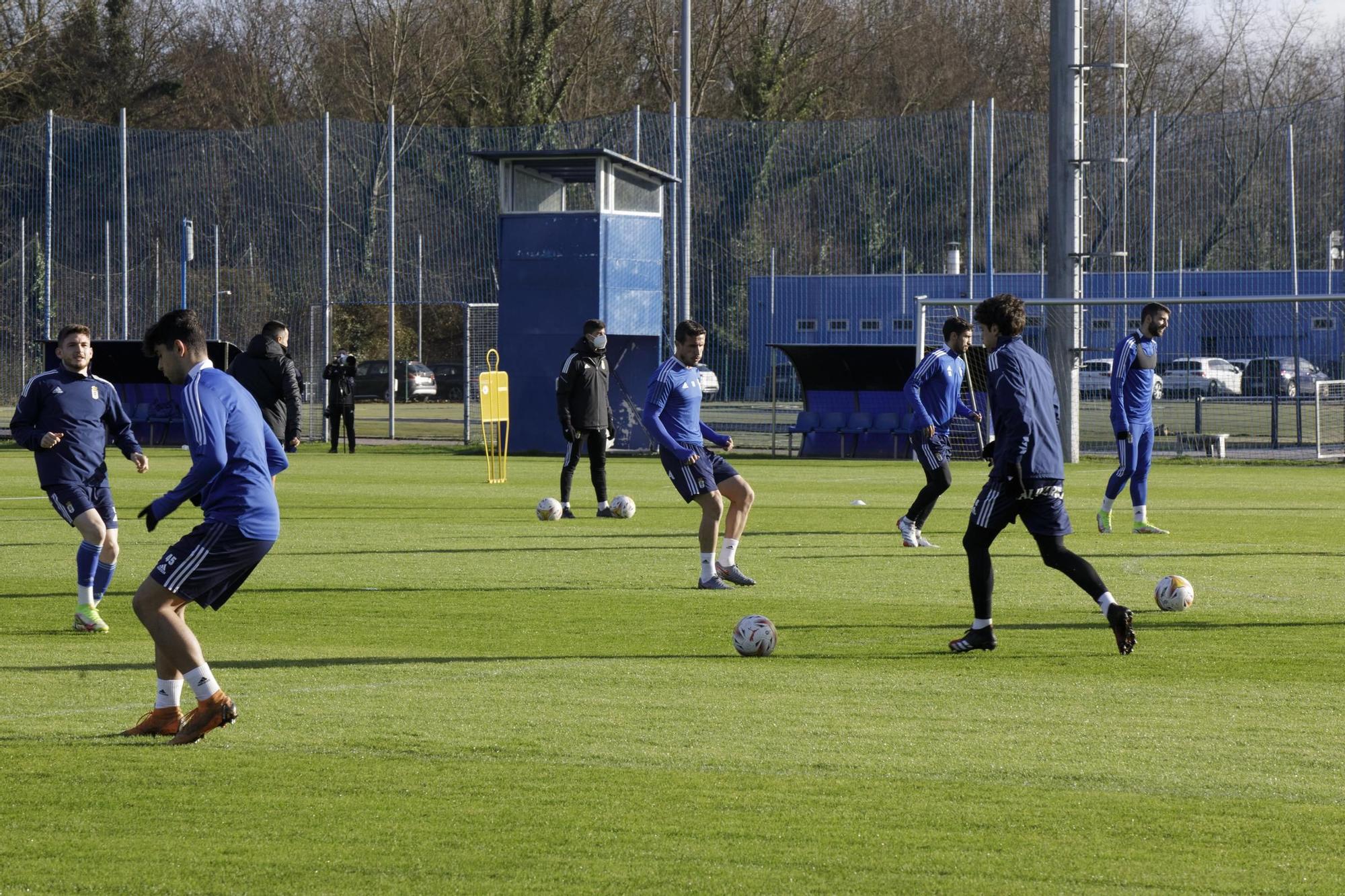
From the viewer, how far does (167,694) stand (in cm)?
734

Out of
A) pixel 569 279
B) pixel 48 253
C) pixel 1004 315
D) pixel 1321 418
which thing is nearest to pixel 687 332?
pixel 1004 315

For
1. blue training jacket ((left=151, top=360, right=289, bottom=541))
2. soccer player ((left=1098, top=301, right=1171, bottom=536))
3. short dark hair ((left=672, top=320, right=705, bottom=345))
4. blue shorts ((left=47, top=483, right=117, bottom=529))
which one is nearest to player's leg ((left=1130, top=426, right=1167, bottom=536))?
soccer player ((left=1098, top=301, right=1171, bottom=536))

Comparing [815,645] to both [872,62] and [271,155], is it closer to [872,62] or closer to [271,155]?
[271,155]

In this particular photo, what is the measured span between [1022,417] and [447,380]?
171 feet

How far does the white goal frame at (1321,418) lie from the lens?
98.6 feet

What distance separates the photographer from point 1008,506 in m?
9.55

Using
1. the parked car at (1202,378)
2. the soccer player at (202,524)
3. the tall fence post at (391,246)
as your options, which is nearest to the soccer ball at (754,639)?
the soccer player at (202,524)

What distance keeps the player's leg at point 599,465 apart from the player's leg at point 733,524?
5.80 m

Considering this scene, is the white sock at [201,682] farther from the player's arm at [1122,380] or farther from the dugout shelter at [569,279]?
the dugout shelter at [569,279]

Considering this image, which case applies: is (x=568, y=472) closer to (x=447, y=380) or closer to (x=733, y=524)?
(x=733, y=524)

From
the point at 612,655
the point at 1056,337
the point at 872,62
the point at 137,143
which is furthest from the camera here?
the point at 872,62

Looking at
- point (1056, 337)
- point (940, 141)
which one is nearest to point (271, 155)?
point (940, 141)

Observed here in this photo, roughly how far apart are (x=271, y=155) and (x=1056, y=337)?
1881cm

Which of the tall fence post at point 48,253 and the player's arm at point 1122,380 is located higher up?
the tall fence post at point 48,253
